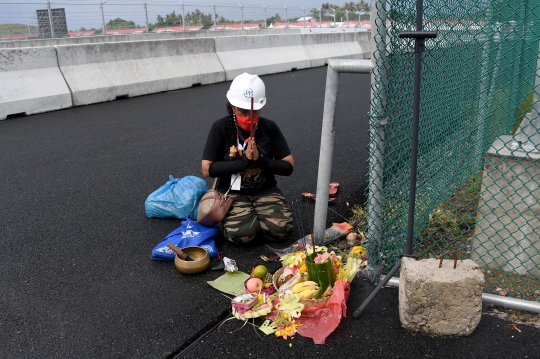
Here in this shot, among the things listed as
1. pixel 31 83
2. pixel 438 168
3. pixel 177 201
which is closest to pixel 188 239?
pixel 177 201

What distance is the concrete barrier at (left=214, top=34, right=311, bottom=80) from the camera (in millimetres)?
12859

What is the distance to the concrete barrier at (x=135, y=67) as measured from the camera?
9.45 metres

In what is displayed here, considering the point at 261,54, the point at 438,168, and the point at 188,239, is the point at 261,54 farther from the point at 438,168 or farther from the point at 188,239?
the point at 188,239

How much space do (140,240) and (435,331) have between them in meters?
2.42

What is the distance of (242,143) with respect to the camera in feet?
13.4

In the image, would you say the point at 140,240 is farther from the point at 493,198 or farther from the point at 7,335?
the point at 493,198

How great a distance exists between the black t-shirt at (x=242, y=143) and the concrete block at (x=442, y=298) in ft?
5.47

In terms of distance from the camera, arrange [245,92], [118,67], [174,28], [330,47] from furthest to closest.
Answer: [174,28] → [330,47] → [118,67] → [245,92]

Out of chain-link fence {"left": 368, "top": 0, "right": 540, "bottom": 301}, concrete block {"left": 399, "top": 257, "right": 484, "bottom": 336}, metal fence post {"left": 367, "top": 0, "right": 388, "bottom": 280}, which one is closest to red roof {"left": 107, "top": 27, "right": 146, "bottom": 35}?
chain-link fence {"left": 368, "top": 0, "right": 540, "bottom": 301}

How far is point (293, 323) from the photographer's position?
2.93 meters

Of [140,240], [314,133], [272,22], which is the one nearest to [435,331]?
[140,240]

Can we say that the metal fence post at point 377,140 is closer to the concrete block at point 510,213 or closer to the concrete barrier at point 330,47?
the concrete block at point 510,213

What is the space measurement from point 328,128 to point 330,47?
15.3 m

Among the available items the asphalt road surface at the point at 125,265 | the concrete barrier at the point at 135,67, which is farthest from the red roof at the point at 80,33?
the asphalt road surface at the point at 125,265
